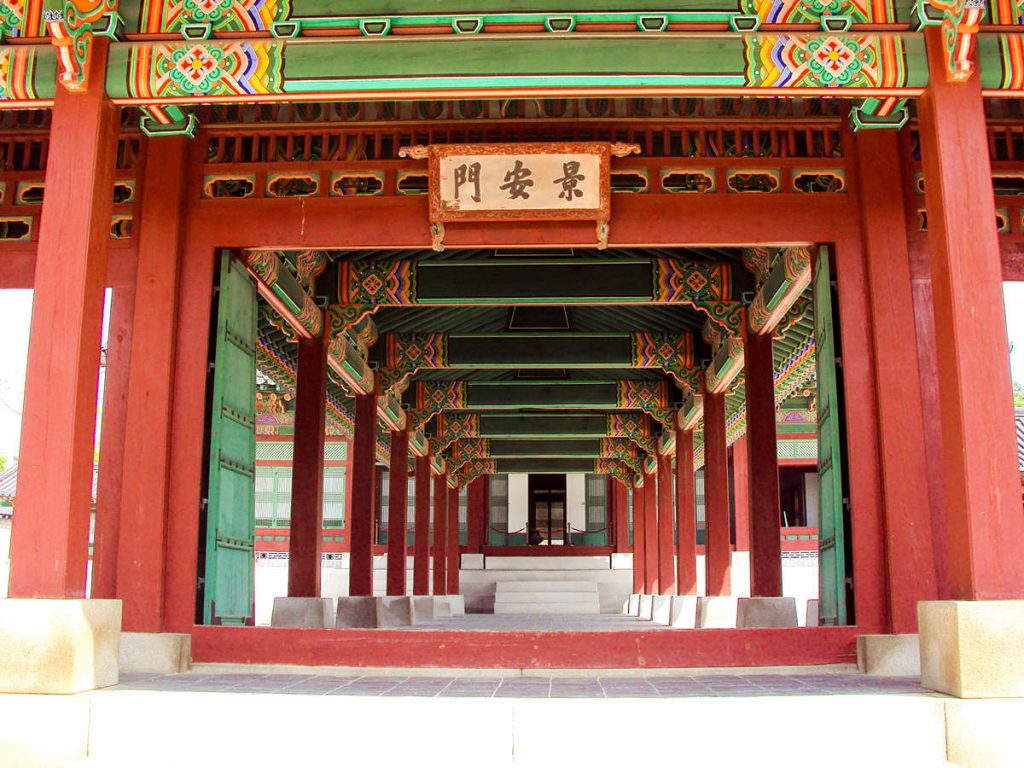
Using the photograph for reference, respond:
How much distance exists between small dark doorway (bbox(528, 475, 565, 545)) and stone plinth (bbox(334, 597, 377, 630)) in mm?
20217

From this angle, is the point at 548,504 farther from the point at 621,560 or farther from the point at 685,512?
the point at 685,512

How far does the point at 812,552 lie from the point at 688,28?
2150 cm

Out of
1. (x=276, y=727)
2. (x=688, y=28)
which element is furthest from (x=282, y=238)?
(x=276, y=727)

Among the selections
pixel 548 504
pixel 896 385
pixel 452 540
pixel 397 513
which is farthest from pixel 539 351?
pixel 548 504

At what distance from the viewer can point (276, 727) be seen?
520cm

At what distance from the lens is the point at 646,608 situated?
21.5 m

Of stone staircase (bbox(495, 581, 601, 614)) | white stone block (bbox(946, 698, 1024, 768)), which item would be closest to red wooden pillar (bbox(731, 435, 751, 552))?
stone staircase (bbox(495, 581, 601, 614))

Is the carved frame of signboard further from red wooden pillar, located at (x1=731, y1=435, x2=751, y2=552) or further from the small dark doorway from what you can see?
the small dark doorway

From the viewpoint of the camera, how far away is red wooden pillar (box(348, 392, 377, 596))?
532 inches

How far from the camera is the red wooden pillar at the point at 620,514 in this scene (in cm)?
2902

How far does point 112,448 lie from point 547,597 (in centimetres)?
2014

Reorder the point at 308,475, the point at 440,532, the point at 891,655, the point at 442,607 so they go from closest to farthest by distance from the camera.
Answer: the point at 891,655 → the point at 308,475 → the point at 442,607 → the point at 440,532

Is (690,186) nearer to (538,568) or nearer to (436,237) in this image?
Result: (436,237)

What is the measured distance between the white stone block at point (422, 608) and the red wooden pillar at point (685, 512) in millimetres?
4584
